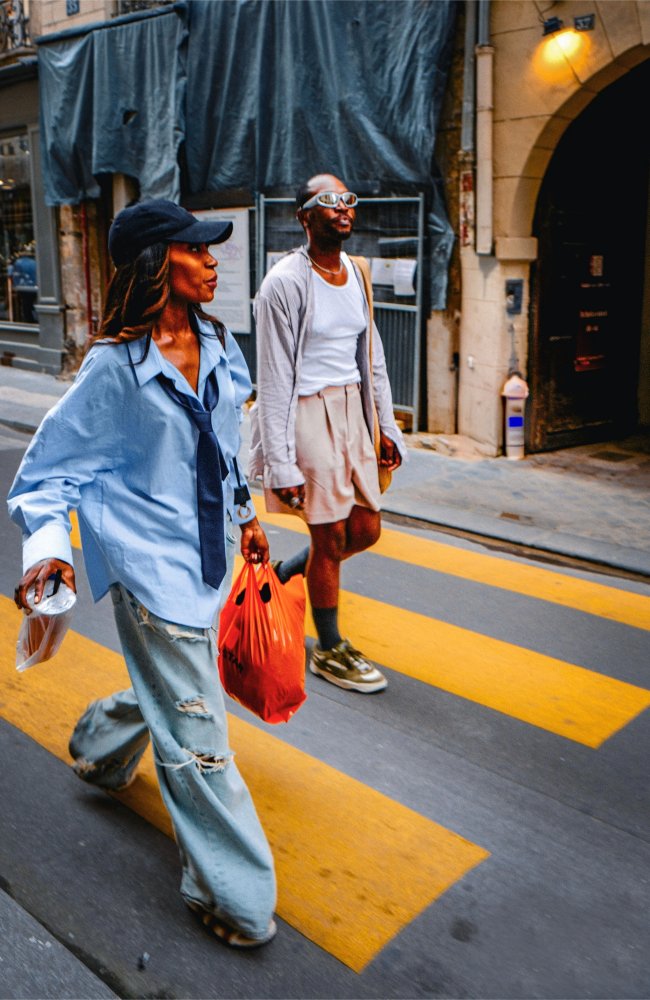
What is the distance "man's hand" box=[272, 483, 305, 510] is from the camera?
155 inches

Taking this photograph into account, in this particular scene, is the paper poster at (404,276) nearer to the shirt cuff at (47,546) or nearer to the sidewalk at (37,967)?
the shirt cuff at (47,546)

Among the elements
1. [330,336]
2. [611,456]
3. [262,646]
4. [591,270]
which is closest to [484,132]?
[591,270]

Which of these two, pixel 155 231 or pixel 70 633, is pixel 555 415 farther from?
pixel 155 231

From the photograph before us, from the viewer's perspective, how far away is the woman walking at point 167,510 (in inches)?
101

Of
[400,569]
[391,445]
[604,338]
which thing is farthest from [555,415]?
[391,445]

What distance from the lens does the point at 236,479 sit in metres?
2.97

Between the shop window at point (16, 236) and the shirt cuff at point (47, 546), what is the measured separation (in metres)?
14.4

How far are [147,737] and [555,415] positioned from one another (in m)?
7.22

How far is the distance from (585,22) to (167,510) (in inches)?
282

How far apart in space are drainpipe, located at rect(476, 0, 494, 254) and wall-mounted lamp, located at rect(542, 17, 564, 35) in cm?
57

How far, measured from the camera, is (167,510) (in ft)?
8.65

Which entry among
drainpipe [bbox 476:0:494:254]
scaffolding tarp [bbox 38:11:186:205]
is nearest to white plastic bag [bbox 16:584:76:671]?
drainpipe [bbox 476:0:494:254]

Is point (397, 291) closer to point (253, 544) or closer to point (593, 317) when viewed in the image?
point (593, 317)

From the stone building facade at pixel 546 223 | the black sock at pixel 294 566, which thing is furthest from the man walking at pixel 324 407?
the stone building facade at pixel 546 223
